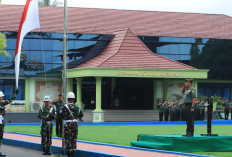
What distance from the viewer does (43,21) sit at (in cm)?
5222

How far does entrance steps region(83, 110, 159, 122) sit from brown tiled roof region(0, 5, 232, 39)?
7757 mm

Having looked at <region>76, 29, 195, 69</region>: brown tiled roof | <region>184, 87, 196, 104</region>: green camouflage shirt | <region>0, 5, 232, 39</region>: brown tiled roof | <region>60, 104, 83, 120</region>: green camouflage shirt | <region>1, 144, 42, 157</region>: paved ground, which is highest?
<region>0, 5, 232, 39</region>: brown tiled roof

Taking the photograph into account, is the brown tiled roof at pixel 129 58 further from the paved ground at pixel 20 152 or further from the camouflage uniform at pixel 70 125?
the camouflage uniform at pixel 70 125

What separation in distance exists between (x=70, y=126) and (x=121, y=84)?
37545 millimetres

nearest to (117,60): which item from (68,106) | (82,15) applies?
(82,15)

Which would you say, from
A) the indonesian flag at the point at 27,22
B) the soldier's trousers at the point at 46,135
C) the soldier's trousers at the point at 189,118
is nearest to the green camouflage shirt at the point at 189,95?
the soldier's trousers at the point at 189,118

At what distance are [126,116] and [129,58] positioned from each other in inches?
206

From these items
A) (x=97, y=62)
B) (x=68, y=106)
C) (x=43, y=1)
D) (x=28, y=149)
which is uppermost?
(x=43, y=1)

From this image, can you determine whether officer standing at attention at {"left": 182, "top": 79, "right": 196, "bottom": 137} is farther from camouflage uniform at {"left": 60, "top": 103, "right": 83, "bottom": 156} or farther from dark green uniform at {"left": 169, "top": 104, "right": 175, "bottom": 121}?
dark green uniform at {"left": 169, "top": 104, "right": 175, "bottom": 121}

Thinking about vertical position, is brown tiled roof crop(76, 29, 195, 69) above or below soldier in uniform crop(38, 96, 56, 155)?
above

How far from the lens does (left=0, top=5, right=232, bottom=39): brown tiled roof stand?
52.2m

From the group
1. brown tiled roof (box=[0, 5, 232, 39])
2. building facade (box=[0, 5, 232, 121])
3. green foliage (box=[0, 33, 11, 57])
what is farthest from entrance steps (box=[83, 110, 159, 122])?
green foliage (box=[0, 33, 11, 57])

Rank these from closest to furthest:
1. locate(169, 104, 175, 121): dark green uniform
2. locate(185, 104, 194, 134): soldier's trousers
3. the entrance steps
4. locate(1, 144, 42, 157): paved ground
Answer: locate(1, 144, 42, 157): paved ground, locate(185, 104, 194, 134): soldier's trousers, locate(169, 104, 175, 121): dark green uniform, the entrance steps

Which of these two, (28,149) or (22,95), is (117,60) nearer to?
(22,95)
